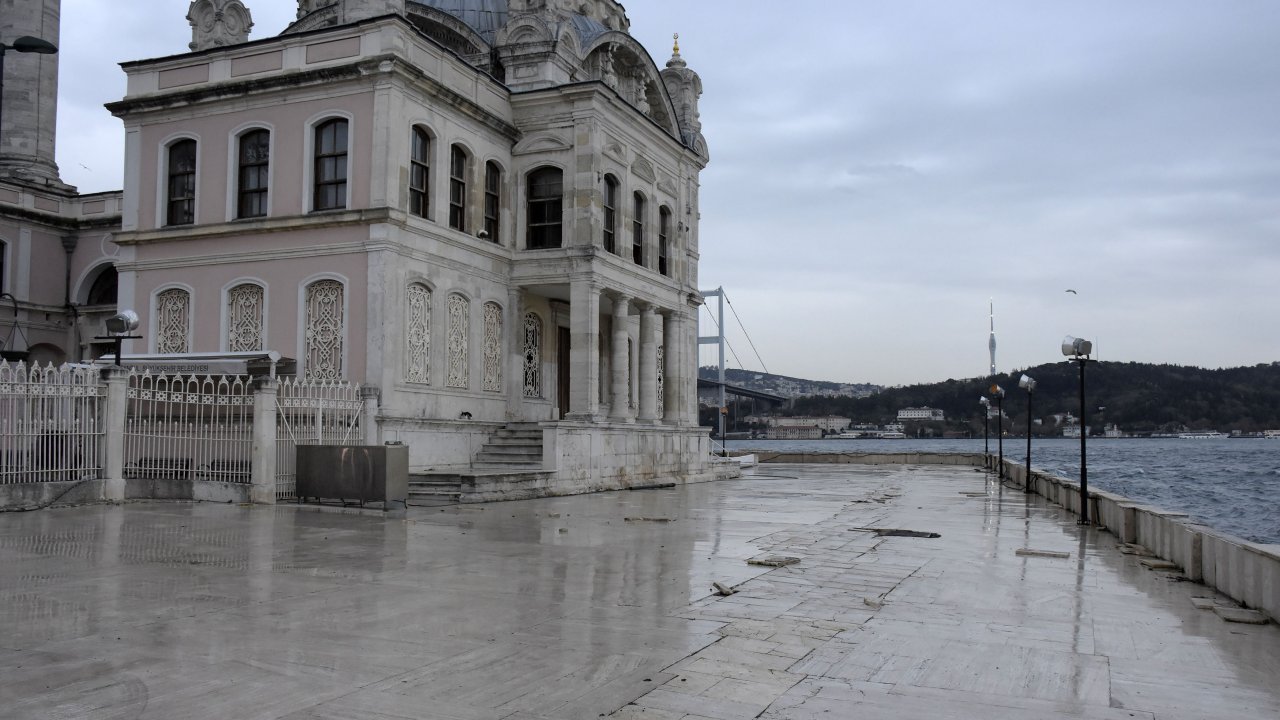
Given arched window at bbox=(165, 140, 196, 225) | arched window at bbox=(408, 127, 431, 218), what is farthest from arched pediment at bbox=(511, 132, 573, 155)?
arched window at bbox=(165, 140, 196, 225)

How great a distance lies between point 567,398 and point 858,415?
332 ft

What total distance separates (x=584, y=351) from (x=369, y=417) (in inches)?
249

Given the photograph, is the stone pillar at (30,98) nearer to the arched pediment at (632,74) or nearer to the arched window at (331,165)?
the arched window at (331,165)

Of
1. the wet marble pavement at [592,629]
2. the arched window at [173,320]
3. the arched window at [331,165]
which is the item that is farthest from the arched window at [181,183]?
the wet marble pavement at [592,629]

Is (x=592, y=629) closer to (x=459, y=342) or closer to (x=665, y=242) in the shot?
(x=459, y=342)

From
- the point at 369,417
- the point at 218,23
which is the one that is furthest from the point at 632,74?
the point at 369,417

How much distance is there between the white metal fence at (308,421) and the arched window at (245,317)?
3462mm

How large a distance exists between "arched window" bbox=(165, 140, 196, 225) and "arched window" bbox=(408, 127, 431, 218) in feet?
18.1

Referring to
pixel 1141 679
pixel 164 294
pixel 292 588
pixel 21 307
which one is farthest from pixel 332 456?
pixel 21 307

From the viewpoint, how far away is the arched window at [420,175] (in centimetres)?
2278

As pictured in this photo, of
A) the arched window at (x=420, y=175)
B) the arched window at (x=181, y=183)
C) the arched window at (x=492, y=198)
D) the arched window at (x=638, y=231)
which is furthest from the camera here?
the arched window at (x=638, y=231)

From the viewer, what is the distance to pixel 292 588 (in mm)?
8234

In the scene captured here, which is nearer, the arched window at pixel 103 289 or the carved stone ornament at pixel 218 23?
the carved stone ornament at pixel 218 23

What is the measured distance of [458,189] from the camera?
2439 cm
